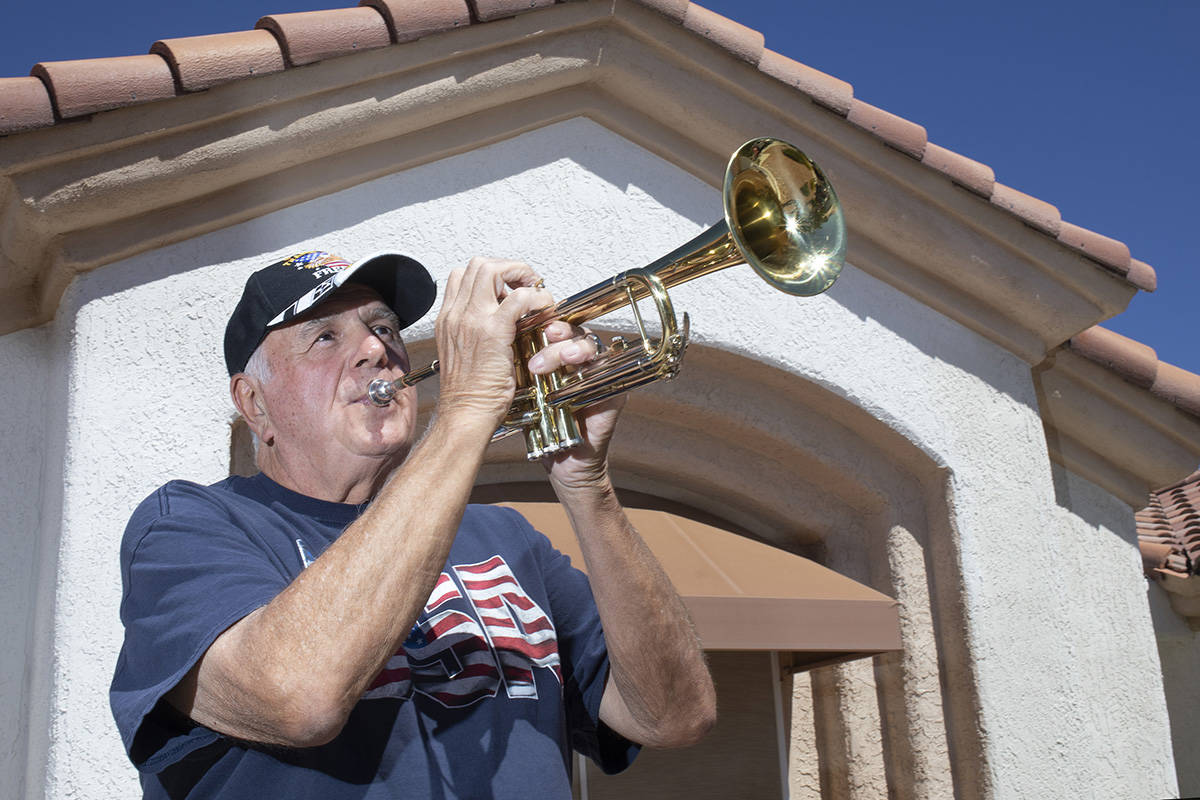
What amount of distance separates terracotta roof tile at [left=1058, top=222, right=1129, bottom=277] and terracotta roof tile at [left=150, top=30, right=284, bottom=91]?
310 cm

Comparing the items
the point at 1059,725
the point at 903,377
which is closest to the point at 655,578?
the point at 903,377

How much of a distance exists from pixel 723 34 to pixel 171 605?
314cm

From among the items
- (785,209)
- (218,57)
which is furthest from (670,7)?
(785,209)

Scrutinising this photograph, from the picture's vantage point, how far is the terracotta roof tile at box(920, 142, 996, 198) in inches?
168

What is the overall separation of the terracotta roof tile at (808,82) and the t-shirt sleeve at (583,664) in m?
2.46

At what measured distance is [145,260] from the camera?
3.48 meters

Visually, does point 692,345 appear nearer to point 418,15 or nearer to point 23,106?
point 418,15

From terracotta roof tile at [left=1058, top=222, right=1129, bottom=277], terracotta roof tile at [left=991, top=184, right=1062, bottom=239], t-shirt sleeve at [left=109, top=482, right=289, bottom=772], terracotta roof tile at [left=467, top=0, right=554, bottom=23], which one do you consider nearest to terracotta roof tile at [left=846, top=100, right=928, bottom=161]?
terracotta roof tile at [left=991, top=184, right=1062, bottom=239]

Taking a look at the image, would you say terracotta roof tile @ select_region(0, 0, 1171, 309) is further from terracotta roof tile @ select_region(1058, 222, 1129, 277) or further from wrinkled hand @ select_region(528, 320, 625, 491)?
wrinkled hand @ select_region(528, 320, 625, 491)

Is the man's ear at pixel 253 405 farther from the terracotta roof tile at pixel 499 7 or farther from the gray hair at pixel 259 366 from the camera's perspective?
the terracotta roof tile at pixel 499 7

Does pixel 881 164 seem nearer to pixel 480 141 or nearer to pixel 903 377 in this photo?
pixel 903 377

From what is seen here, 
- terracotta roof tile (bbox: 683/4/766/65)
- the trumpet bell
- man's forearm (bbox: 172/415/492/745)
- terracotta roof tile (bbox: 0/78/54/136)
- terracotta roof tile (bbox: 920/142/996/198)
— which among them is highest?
terracotta roof tile (bbox: 683/4/766/65)

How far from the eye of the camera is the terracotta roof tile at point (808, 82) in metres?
4.14

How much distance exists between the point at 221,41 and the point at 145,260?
2.38ft
